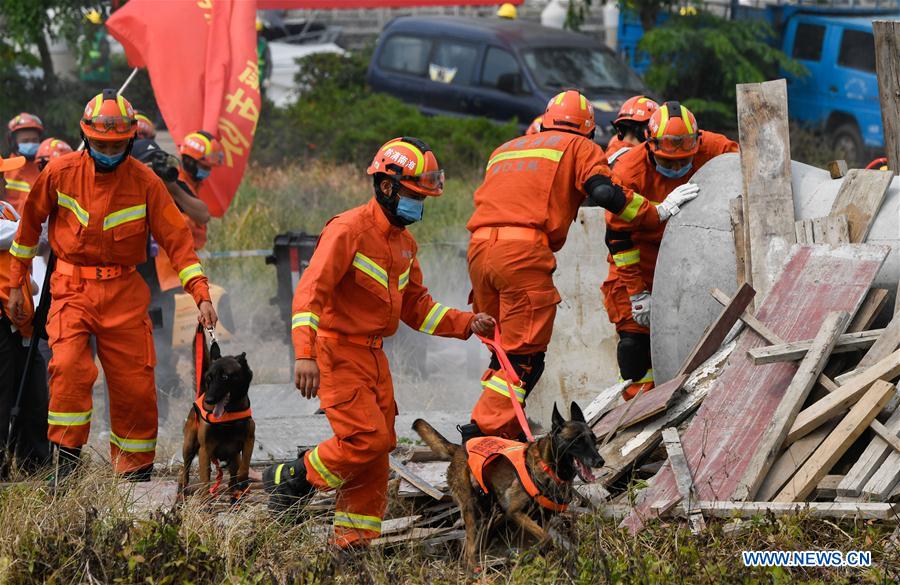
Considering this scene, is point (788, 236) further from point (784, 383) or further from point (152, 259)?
point (152, 259)

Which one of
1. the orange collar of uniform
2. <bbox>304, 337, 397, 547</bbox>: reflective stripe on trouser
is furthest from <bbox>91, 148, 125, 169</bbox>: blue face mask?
<bbox>304, 337, 397, 547</bbox>: reflective stripe on trouser

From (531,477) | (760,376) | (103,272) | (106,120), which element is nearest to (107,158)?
(106,120)

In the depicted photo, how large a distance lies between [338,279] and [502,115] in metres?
10.9

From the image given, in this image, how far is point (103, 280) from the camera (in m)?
6.32

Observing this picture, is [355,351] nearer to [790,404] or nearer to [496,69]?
[790,404]

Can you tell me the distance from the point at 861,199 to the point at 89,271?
3986mm

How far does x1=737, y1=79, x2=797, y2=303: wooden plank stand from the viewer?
662 cm

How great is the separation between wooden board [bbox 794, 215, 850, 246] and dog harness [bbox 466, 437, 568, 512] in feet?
7.14

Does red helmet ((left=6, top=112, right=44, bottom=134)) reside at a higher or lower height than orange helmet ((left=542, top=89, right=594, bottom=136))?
lower

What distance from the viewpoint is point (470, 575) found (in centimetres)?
496

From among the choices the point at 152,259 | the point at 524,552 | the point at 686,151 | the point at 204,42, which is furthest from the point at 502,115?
the point at 524,552

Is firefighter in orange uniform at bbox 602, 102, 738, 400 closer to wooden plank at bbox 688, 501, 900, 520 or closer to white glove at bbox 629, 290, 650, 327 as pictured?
white glove at bbox 629, 290, 650, 327

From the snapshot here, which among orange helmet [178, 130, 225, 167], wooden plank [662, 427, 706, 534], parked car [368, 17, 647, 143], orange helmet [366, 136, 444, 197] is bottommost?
parked car [368, 17, 647, 143]

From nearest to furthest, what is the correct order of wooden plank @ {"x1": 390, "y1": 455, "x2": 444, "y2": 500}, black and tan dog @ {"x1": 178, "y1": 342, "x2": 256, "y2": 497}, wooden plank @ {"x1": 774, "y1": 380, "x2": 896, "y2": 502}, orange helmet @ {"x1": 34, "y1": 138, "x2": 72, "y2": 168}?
wooden plank @ {"x1": 774, "y1": 380, "x2": 896, "y2": 502} < wooden plank @ {"x1": 390, "y1": 455, "x2": 444, "y2": 500} < black and tan dog @ {"x1": 178, "y1": 342, "x2": 256, "y2": 497} < orange helmet @ {"x1": 34, "y1": 138, "x2": 72, "y2": 168}
